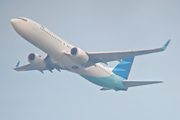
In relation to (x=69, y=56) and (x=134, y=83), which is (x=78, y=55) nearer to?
(x=69, y=56)

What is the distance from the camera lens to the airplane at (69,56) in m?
26.5

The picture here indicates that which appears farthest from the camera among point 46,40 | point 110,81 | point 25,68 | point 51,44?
point 25,68

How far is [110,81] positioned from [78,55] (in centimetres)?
904

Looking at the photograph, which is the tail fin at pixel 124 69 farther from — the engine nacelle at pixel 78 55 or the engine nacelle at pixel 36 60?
the engine nacelle at pixel 36 60

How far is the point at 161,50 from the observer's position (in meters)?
24.4

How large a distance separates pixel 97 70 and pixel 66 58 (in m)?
6.18

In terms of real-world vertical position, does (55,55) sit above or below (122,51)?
below

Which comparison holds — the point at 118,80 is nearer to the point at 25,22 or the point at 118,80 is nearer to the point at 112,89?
the point at 112,89

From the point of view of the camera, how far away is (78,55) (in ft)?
90.1

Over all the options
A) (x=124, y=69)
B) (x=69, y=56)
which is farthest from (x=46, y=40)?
(x=124, y=69)

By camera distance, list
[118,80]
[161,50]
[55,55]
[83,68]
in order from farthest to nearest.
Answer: [118,80] → [83,68] → [55,55] → [161,50]

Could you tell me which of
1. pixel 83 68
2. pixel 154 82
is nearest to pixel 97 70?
pixel 83 68

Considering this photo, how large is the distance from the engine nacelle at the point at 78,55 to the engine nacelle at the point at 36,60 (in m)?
6.31

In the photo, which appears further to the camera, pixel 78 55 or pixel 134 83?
pixel 134 83
